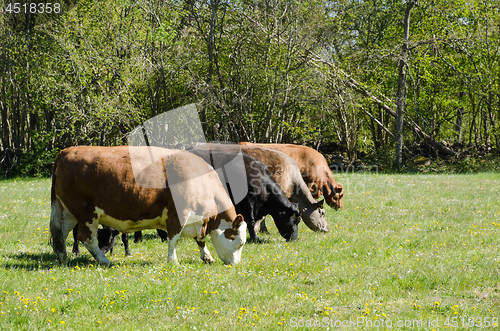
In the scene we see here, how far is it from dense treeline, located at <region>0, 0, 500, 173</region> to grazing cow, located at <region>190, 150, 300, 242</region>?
14.9 m

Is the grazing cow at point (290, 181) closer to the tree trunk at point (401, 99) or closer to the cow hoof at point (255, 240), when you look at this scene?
the cow hoof at point (255, 240)

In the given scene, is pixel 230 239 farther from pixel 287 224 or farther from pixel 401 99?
pixel 401 99

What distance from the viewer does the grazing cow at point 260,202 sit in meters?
10.5

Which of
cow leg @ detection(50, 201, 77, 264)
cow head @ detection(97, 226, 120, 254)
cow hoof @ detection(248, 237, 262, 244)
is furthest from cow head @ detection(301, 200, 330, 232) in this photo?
cow leg @ detection(50, 201, 77, 264)

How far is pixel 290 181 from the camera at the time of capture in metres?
12.1

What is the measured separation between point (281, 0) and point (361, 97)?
28.7ft

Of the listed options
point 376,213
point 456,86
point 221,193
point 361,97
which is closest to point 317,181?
point 376,213

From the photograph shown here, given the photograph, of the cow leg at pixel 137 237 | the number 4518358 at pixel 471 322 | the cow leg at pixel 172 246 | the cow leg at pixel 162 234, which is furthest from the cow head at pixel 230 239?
the number 4518358 at pixel 471 322

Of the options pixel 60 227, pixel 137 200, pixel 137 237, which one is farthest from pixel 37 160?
pixel 137 200

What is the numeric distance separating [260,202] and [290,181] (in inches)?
68.4

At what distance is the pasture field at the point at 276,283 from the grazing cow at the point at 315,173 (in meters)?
2.62

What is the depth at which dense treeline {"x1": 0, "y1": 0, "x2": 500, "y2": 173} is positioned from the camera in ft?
81.4

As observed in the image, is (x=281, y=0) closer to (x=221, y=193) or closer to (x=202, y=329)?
(x=221, y=193)

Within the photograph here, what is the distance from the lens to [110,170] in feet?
25.8
